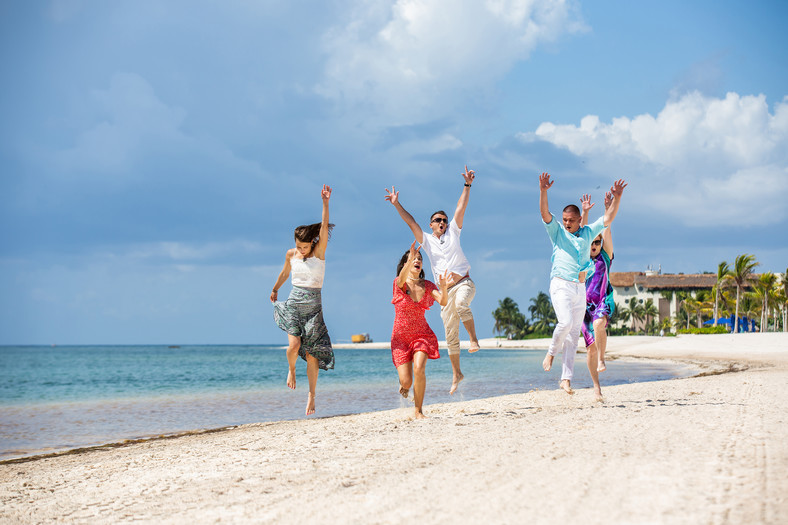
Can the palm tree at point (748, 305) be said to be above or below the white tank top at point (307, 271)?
above

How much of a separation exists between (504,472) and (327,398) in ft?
41.2

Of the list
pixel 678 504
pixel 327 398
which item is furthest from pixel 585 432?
pixel 327 398

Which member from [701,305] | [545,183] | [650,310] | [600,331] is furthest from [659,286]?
[545,183]

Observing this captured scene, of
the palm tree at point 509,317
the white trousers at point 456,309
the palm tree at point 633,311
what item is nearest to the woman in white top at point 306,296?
the white trousers at point 456,309

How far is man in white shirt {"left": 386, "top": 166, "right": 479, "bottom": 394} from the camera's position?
827 centimetres

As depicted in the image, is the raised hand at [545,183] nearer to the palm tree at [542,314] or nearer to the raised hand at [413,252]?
the raised hand at [413,252]

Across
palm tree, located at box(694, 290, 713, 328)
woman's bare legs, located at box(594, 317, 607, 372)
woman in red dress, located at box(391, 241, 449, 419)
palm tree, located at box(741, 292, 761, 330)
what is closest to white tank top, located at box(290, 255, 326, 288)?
woman in red dress, located at box(391, 241, 449, 419)

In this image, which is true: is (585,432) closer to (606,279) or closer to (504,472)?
(504,472)

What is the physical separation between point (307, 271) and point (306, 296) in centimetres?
33

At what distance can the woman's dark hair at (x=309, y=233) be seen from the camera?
788 centimetres

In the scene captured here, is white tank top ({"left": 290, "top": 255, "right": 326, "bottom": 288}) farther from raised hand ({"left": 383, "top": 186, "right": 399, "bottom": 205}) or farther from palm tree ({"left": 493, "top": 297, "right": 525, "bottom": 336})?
palm tree ({"left": 493, "top": 297, "right": 525, "bottom": 336})

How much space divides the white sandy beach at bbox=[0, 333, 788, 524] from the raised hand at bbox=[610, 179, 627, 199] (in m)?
2.79

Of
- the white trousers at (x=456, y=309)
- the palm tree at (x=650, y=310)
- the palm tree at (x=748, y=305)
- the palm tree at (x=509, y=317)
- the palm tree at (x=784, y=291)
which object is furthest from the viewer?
the palm tree at (x=509, y=317)

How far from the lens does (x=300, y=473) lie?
16.4 feet
